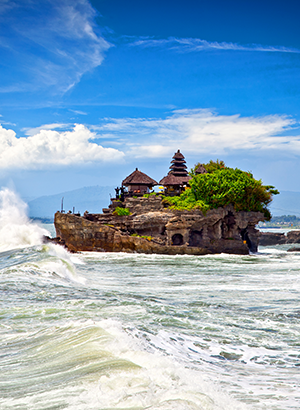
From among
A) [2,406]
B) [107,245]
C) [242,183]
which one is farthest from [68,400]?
[242,183]

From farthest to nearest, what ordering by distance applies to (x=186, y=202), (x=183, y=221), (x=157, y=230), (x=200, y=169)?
(x=200, y=169), (x=157, y=230), (x=186, y=202), (x=183, y=221)

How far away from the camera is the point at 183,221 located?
35.2 meters

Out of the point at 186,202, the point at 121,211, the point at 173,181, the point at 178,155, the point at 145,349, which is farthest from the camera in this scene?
the point at 178,155

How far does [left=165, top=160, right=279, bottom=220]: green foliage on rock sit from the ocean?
75.4 feet

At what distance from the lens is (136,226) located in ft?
122

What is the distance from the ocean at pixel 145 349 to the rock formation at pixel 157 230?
21.2m

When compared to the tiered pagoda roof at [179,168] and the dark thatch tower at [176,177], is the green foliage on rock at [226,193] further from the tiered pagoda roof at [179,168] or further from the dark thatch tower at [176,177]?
the tiered pagoda roof at [179,168]

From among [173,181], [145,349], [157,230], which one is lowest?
[145,349]

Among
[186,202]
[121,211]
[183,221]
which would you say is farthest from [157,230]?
[121,211]

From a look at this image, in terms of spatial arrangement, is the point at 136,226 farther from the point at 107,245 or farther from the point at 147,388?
the point at 147,388

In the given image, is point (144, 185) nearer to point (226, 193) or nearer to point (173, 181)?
point (173, 181)

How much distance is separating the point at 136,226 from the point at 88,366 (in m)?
31.6

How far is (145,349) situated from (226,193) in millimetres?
30523

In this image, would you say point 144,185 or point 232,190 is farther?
point 144,185
